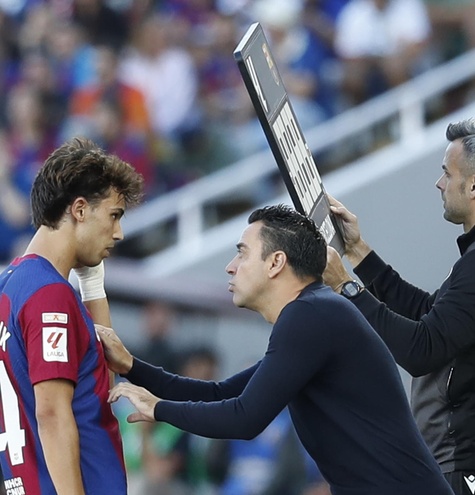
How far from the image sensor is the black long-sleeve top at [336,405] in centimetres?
331

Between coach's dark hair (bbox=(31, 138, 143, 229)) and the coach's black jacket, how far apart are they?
2.65 ft

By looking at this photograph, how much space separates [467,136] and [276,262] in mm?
859

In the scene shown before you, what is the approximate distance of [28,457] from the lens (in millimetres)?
3361

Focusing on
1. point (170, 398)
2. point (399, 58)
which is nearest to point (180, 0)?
point (399, 58)

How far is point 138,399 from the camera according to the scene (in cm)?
341

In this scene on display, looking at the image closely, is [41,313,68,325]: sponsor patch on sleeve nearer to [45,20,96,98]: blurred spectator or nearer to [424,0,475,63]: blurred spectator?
[45,20,96,98]: blurred spectator

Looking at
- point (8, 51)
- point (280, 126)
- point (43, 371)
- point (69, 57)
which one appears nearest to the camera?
point (43, 371)

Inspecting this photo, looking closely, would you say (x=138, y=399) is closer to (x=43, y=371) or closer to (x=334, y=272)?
(x=43, y=371)

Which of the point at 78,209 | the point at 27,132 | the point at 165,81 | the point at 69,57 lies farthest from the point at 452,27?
the point at 78,209

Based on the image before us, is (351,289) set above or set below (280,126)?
below

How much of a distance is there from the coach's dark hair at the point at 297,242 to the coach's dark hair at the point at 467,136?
0.66 meters

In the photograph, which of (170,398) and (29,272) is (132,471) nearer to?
(170,398)

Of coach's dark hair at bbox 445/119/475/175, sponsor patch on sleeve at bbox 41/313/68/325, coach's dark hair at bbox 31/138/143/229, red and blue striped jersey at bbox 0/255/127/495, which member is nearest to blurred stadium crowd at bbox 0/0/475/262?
coach's dark hair at bbox 445/119/475/175

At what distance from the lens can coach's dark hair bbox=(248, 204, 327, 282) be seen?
137 inches
